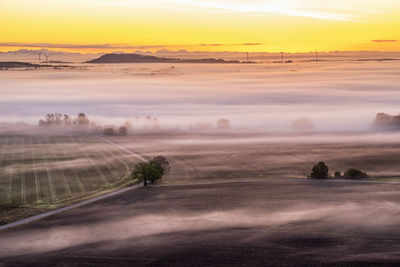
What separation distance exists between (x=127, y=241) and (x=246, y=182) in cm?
6169

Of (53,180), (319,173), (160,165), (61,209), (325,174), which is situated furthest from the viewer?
(53,180)

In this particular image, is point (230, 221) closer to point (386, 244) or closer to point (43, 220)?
point (386, 244)

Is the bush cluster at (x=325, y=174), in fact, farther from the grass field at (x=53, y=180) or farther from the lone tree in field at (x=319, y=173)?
the grass field at (x=53, y=180)

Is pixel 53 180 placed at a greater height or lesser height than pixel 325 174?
lesser

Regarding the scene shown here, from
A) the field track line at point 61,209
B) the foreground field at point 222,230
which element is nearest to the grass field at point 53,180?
the field track line at point 61,209

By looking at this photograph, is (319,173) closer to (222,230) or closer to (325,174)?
(325,174)

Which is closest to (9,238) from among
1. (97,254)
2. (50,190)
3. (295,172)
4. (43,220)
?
(43,220)

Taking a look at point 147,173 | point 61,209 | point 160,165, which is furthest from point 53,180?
point 61,209

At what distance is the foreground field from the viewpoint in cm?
7712

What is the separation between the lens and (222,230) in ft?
306

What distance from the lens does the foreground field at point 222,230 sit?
77.1 meters

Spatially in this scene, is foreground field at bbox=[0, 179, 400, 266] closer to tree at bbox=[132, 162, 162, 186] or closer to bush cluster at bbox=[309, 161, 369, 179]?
tree at bbox=[132, 162, 162, 186]

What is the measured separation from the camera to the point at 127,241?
87.0m

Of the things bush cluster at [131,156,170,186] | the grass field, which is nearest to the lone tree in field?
bush cluster at [131,156,170,186]
